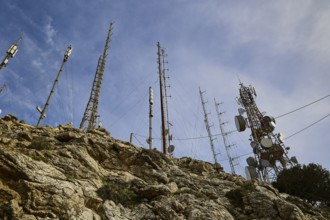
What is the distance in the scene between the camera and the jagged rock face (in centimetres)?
1357

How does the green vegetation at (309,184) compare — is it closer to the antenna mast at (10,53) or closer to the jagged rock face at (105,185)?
the jagged rock face at (105,185)

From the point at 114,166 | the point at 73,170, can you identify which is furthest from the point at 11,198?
the point at 114,166

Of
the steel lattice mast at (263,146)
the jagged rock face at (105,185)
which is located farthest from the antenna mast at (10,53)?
the steel lattice mast at (263,146)

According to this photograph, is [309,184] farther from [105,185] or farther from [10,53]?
[10,53]

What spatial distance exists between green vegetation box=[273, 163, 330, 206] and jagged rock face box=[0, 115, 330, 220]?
302 inches

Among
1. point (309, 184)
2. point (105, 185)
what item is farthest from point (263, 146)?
point (105, 185)

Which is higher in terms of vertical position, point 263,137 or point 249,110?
point 249,110

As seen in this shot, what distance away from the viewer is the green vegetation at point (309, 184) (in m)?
28.8

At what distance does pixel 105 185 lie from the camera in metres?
17.3

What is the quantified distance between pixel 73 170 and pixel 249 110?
37.7m

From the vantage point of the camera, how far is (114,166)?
69.1 ft

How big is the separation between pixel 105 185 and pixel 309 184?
23.0m

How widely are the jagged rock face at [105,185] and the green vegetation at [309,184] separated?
7.67 metres

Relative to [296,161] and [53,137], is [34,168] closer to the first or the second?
[53,137]
